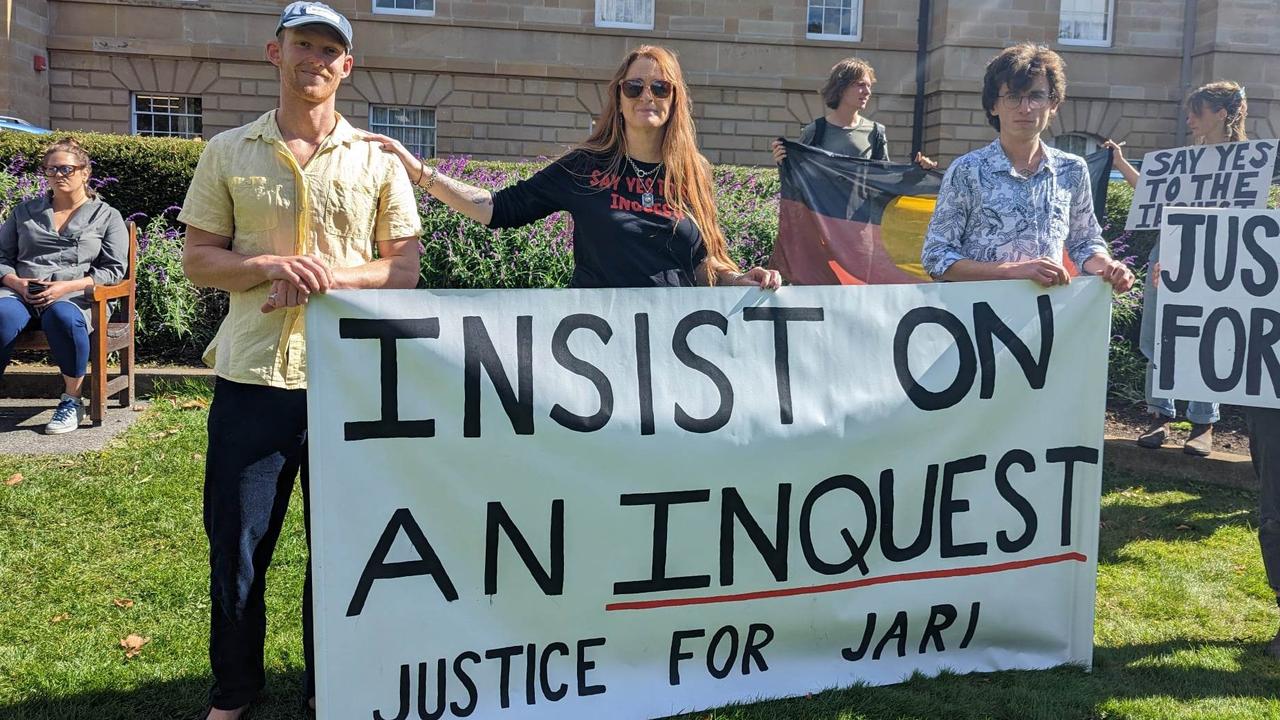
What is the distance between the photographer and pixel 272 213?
2670mm

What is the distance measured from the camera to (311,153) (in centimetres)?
274

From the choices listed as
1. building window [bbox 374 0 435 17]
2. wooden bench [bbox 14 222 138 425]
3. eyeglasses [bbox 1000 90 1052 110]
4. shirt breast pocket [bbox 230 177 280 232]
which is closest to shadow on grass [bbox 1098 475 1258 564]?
eyeglasses [bbox 1000 90 1052 110]

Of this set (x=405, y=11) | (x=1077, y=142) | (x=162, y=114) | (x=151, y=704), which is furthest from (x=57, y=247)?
(x=1077, y=142)

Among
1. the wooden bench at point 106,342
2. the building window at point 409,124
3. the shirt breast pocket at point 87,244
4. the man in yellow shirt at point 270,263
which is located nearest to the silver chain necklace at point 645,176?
the man in yellow shirt at point 270,263

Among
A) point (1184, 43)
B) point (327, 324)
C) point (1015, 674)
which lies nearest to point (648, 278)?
point (327, 324)

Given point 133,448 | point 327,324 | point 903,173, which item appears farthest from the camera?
point 903,173

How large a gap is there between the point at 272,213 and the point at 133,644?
1.78 m

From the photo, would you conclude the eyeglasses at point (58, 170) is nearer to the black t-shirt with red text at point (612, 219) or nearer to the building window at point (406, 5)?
the black t-shirt with red text at point (612, 219)

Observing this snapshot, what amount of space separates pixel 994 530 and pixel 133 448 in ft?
15.2

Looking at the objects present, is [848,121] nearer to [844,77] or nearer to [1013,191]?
[844,77]

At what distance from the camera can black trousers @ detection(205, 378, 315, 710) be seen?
2727 millimetres

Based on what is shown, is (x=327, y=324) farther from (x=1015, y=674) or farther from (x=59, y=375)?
(x=59, y=375)

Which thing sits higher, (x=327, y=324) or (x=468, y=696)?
(x=327, y=324)

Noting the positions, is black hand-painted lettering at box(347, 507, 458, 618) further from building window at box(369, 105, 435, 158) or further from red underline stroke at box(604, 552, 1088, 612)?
building window at box(369, 105, 435, 158)
